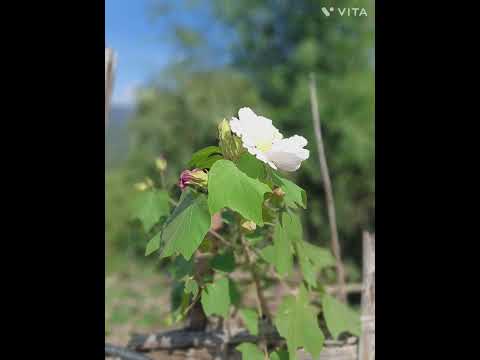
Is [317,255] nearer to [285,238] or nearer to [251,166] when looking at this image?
[285,238]

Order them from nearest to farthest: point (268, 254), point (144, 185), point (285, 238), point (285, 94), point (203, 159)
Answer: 1. point (203, 159)
2. point (285, 238)
3. point (268, 254)
4. point (144, 185)
5. point (285, 94)

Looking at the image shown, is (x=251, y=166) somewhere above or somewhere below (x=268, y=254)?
above

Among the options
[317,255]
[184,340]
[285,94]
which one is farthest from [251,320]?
[285,94]

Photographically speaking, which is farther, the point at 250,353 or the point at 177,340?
the point at 177,340

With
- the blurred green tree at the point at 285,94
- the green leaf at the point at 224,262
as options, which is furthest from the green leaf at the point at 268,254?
the blurred green tree at the point at 285,94

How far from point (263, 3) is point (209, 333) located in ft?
13.0

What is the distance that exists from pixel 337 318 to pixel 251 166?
730 millimetres

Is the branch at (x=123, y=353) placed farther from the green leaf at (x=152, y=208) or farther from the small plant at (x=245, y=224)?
the green leaf at (x=152, y=208)

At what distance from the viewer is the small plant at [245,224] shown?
985 millimetres

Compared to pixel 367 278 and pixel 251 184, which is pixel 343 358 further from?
pixel 251 184

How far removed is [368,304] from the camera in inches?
65.2

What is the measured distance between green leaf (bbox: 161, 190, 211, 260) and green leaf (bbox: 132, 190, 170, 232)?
48 cm

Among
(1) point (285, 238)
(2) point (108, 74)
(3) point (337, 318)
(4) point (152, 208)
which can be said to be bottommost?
(3) point (337, 318)
